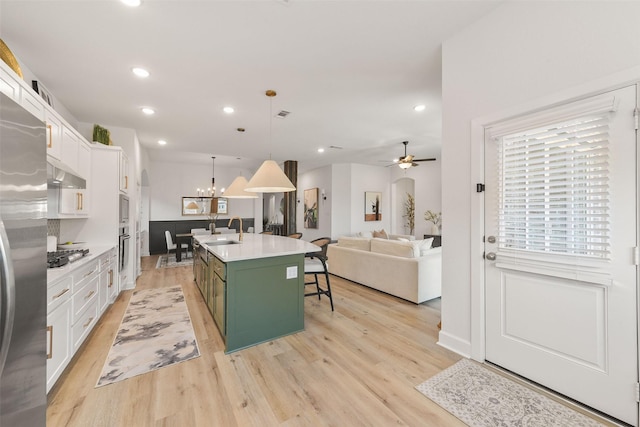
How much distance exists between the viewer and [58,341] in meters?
1.94

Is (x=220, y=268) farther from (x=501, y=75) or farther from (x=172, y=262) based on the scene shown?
(x=172, y=262)

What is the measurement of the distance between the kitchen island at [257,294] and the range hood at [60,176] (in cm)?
162

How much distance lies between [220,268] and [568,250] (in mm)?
2783

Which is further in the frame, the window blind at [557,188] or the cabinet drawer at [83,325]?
the cabinet drawer at [83,325]

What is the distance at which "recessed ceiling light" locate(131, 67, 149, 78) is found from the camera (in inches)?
111

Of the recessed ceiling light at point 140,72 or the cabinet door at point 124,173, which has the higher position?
the recessed ceiling light at point 140,72

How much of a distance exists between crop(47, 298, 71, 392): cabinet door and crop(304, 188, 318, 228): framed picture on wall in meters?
6.77

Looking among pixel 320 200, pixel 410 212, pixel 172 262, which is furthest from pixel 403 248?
pixel 172 262

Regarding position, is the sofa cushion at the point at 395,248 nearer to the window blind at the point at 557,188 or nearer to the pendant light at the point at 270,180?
the window blind at the point at 557,188

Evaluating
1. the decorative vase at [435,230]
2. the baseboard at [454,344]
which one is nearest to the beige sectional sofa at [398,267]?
the baseboard at [454,344]

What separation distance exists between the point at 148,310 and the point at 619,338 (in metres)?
4.54

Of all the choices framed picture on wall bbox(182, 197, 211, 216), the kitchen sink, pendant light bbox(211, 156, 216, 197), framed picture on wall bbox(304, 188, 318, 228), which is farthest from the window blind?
framed picture on wall bbox(182, 197, 211, 216)

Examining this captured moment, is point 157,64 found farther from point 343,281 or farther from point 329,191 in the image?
point 329,191

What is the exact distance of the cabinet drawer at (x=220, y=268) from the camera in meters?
2.49
